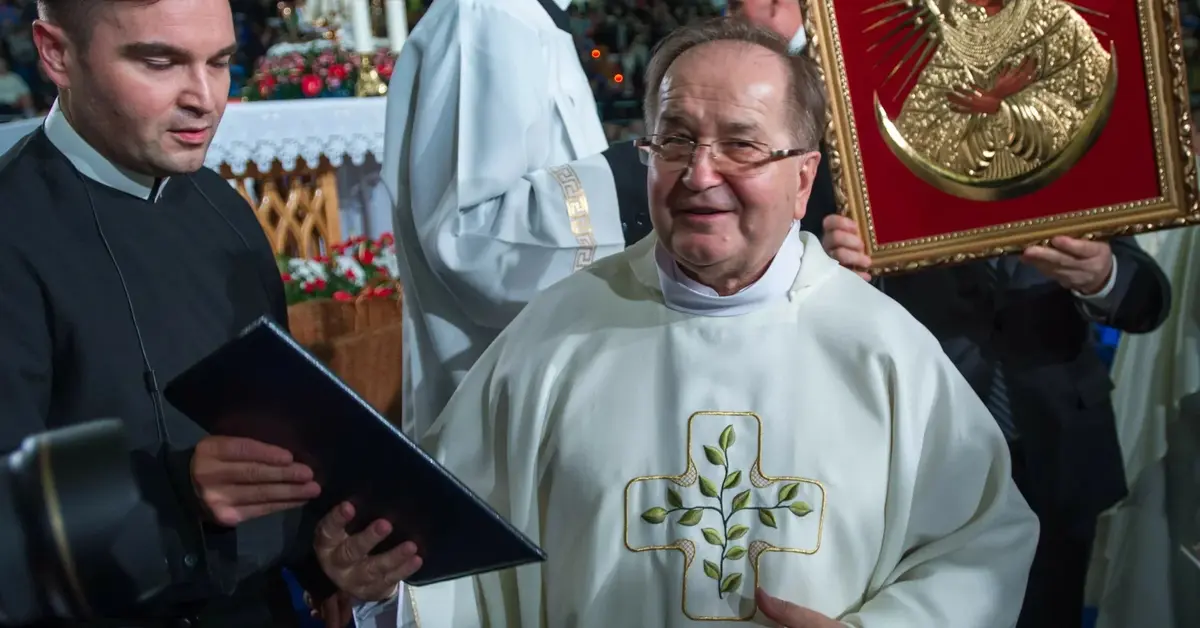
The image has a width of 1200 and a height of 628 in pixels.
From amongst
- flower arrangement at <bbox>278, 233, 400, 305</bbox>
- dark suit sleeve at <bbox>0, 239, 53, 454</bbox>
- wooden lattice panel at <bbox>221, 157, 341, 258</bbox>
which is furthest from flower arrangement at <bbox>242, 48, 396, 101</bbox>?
dark suit sleeve at <bbox>0, 239, 53, 454</bbox>

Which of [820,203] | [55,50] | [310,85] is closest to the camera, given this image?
[55,50]

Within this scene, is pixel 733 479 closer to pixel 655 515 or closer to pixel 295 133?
pixel 655 515

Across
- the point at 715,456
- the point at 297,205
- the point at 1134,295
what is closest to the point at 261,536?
the point at 715,456

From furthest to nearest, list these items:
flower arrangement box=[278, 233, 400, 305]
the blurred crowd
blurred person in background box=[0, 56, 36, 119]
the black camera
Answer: the blurred crowd → blurred person in background box=[0, 56, 36, 119] → flower arrangement box=[278, 233, 400, 305] → the black camera

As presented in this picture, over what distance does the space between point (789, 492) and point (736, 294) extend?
380 millimetres

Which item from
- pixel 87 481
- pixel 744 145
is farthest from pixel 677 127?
pixel 87 481

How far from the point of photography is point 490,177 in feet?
7.58

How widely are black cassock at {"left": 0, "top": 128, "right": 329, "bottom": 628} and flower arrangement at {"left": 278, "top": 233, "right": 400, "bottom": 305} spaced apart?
4.92ft

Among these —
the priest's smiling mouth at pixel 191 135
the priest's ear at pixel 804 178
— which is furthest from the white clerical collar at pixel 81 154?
the priest's ear at pixel 804 178

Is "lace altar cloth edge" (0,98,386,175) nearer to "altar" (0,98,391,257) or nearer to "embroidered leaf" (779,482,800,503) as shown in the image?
"altar" (0,98,391,257)

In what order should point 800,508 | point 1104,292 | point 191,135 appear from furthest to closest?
point 1104,292 → point 800,508 → point 191,135

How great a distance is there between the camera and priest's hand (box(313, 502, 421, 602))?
5.54ft

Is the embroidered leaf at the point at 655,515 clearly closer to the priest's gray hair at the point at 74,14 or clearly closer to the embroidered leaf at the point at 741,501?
the embroidered leaf at the point at 741,501

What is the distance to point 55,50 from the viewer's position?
1.49 meters
